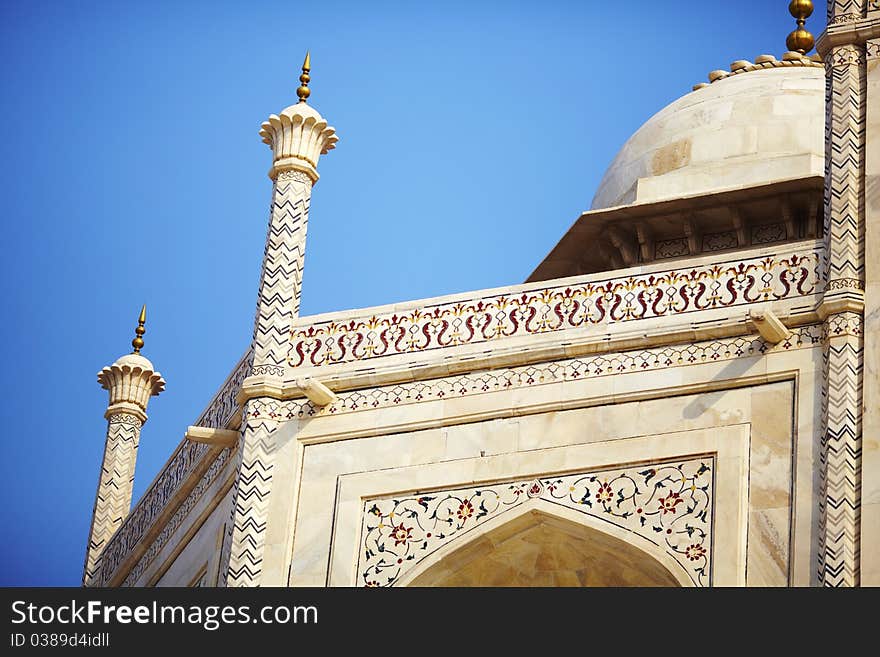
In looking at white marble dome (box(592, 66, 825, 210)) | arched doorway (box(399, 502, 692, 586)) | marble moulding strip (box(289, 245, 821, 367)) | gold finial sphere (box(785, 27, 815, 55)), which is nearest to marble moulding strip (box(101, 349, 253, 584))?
marble moulding strip (box(289, 245, 821, 367))

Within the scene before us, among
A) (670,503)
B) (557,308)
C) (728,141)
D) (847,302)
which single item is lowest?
(670,503)

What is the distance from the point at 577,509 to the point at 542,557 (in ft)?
1.37

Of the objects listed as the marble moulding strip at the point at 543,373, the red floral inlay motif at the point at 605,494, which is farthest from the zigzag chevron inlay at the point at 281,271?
the red floral inlay motif at the point at 605,494

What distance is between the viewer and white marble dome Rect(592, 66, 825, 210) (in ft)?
43.9

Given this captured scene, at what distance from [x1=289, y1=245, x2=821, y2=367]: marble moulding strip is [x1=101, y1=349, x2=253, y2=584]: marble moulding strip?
0.56 metres

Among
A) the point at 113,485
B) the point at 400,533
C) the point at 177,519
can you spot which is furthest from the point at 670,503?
the point at 113,485

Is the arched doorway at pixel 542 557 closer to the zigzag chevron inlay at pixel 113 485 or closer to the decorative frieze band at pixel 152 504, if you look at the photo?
the decorative frieze band at pixel 152 504

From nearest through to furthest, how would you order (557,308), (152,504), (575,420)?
(575,420) < (557,308) < (152,504)

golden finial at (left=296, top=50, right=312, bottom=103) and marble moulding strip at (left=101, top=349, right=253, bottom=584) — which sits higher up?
golden finial at (left=296, top=50, right=312, bottom=103)

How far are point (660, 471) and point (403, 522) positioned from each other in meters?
1.28

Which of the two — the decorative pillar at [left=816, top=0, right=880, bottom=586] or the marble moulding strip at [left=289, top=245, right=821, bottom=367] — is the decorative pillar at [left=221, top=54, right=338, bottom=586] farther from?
the decorative pillar at [left=816, top=0, right=880, bottom=586]

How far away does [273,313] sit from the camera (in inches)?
457

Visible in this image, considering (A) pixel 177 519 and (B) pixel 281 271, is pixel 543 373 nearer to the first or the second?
(B) pixel 281 271
